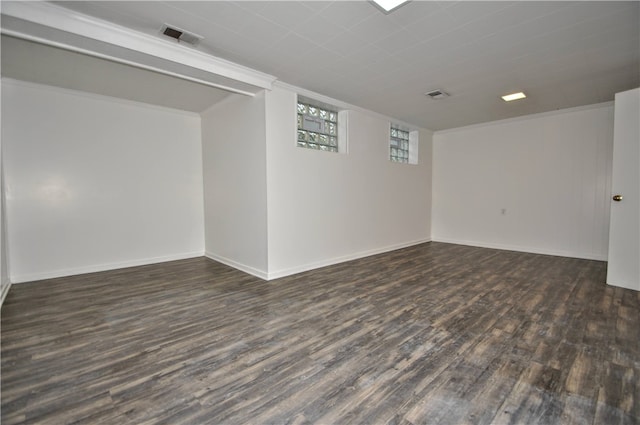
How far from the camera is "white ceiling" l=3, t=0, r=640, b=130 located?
2.42 m

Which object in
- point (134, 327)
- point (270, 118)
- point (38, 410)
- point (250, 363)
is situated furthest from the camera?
point (270, 118)

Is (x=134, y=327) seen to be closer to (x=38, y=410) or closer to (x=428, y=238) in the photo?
(x=38, y=410)

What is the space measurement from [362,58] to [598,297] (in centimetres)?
386

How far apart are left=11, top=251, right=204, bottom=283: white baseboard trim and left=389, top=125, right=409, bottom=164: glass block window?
4.46 metres

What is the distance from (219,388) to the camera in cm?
178

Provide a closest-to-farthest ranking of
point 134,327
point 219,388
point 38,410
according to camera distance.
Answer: point 38,410 < point 219,388 < point 134,327

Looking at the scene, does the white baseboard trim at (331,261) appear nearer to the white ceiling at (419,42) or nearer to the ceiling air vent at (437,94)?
the white ceiling at (419,42)

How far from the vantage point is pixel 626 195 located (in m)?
3.58

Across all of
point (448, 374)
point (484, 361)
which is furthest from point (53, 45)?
point (484, 361)

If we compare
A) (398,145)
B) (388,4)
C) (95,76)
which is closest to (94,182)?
(95,76)

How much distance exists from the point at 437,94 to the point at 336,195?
221 cm

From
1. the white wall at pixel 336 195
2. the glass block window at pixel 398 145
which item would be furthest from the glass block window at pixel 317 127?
the glass block window at pixel 398 145

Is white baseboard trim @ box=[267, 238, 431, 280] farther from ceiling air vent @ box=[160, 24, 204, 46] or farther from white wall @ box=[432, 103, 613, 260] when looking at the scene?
ceiling air vent @ box=[160, 24, 204, 46]

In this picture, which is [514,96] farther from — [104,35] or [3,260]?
[3,260]
